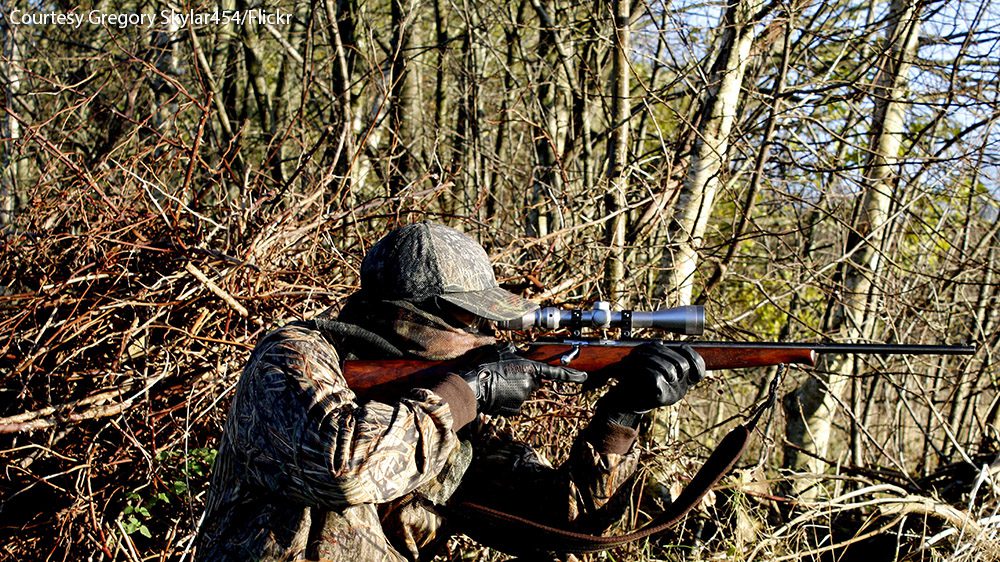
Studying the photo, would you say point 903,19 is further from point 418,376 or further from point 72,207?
point 72,207

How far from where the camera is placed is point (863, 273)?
6492 millimetres

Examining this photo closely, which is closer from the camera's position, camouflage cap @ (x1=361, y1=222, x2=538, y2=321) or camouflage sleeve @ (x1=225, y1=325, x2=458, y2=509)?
camouflage sleeve @ (x1=225, y1=325, x2=458, y2=509)

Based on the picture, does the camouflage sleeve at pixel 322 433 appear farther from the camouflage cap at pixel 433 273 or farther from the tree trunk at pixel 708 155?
the tree trunk at pixel 708 155

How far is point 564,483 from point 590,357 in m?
0.46

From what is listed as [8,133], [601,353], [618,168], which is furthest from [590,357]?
[8,133]

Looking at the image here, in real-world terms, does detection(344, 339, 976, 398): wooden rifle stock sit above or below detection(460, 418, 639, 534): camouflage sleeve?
above

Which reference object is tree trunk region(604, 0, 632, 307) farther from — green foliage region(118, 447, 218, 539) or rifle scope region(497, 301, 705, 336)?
green foliage region(118, 447, 218, 539)

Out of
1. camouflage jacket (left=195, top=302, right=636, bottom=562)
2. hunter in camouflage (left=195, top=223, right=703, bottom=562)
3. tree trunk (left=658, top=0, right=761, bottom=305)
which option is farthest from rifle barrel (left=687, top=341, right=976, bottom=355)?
tree trunk (left=658, top=0, right=761, bottom=305)

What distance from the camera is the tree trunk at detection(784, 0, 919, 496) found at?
6.32 metres

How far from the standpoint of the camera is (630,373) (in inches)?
122

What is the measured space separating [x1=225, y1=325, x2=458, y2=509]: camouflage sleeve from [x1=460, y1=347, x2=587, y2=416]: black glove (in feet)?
0.73

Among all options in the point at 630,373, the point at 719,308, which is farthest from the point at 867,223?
the point at 630,373

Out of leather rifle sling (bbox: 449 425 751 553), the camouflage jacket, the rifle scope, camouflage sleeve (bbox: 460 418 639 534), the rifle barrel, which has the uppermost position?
the rifle scope

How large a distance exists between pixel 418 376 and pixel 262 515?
2.09ft
